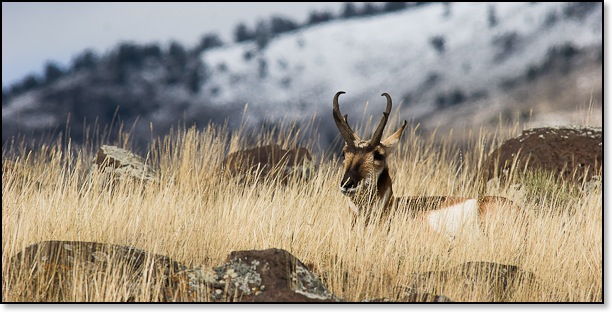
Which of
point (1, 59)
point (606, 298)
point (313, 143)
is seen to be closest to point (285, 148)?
point (313, 143)

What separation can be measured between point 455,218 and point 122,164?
4.39 metres

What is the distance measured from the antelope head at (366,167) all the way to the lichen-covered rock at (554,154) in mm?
3088

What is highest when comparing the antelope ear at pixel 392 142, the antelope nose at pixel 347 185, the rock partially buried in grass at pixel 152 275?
the antelope ear at pixel 392 142

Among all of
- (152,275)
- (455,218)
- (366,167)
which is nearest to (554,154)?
(455,218)

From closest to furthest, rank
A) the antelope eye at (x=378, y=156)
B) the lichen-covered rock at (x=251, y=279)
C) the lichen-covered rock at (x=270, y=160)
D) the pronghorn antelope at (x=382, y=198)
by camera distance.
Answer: the lichen-covered rock at (x=251, y=279) → the pronghorn antelope at (x=382, y=198) → the antelope eye at (x=378, y=156) → the lichen-covered rock at (x=270, y=160)

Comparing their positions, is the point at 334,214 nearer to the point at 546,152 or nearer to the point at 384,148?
the point at 384,148

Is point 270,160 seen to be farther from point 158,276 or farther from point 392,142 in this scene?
point 158,276

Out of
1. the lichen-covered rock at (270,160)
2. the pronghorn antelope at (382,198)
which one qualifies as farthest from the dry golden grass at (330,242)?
the lichen-covered rock at (270,160)

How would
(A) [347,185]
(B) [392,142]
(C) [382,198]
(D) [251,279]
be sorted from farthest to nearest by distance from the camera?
(B) [392,142] < (C) [382,198] < (A) [347,185] < (D) [251,279]

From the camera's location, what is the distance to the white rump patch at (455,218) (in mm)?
6883

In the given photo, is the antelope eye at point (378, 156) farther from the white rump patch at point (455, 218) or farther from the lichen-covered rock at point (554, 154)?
the lichen-covered rock at point (554, 154)

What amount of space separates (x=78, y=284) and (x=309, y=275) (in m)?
1.41

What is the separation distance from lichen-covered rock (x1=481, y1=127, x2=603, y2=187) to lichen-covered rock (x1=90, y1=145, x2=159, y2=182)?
4.05 metres

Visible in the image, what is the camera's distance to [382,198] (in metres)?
7.34
